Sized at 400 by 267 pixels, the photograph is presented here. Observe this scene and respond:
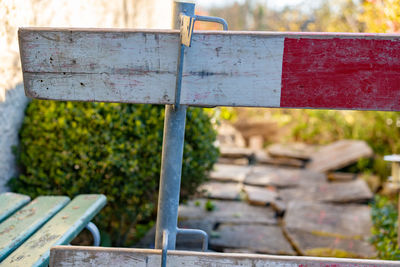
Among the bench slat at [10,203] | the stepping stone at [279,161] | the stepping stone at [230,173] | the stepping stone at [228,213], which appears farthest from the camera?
the stepping stone at [279,161]

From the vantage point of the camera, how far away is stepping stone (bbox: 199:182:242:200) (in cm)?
454

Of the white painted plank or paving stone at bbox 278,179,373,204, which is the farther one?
paving stone at bbox 278,179,373,204

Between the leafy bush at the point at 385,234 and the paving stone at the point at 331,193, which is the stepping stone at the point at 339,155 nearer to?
the paving stone at the point at 331,193

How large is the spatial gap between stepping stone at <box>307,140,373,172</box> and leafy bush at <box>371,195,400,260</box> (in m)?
1.96

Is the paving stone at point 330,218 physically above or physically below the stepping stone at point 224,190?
above

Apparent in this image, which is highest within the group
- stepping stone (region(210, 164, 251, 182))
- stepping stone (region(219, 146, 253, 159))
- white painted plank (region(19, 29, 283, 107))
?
white painted plank (region(19, 29, 283, 107))

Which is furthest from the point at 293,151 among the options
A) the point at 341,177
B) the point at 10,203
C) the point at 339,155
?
Answer: the point at 10,203

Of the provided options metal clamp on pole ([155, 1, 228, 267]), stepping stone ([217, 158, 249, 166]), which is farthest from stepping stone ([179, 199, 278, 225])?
metal clamp on pole ([155, 1, 228, 267])

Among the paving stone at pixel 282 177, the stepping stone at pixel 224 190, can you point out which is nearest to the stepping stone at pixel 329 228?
the stepping stone at pixel 224 190

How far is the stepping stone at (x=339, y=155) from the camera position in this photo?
5.55m

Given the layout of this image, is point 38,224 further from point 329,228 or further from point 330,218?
point 330,218

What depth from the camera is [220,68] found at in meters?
1.11

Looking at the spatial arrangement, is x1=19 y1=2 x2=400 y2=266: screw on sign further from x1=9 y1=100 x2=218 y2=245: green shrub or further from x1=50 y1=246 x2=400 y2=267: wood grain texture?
x1=9 y1=100 x2=218 y2=245: green shrub

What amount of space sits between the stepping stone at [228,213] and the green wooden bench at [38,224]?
188cm
